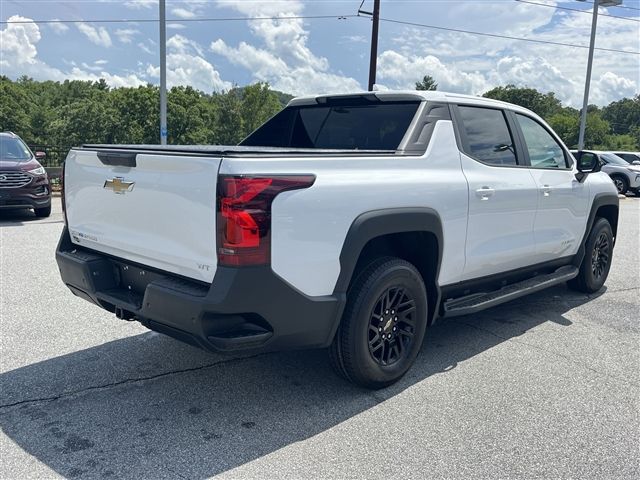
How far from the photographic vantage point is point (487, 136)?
14.5ft

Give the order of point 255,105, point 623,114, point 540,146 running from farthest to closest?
point 623,114 < point 255,105 < point 540,146

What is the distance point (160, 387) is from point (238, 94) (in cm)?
6393

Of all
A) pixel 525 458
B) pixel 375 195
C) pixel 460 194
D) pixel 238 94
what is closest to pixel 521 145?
pixel 460 194

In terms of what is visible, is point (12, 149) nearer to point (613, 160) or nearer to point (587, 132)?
point (613, 160)

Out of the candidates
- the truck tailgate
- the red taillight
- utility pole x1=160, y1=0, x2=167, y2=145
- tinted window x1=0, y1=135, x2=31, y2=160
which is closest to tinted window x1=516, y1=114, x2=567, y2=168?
the red taillight

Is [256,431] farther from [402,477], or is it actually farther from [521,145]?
[521,145]

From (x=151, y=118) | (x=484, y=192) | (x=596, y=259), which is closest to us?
(x=484, y=192)

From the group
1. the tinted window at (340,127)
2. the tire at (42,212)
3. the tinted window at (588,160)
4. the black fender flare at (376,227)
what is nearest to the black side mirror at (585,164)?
the tinted window at (588,160)

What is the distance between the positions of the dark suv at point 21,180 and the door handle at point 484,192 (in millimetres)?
9161

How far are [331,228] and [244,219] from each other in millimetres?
543

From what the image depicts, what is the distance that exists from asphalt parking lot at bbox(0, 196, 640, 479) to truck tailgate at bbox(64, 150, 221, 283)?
90 cm

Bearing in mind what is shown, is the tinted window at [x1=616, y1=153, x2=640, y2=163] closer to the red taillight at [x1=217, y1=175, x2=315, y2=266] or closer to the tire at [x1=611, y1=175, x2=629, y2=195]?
the tire at [x1=611, y1=175, x2=629, y2=195]

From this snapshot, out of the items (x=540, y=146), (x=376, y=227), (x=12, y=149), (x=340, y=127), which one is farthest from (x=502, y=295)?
(x=12, y=149)

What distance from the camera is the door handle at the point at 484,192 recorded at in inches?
158
